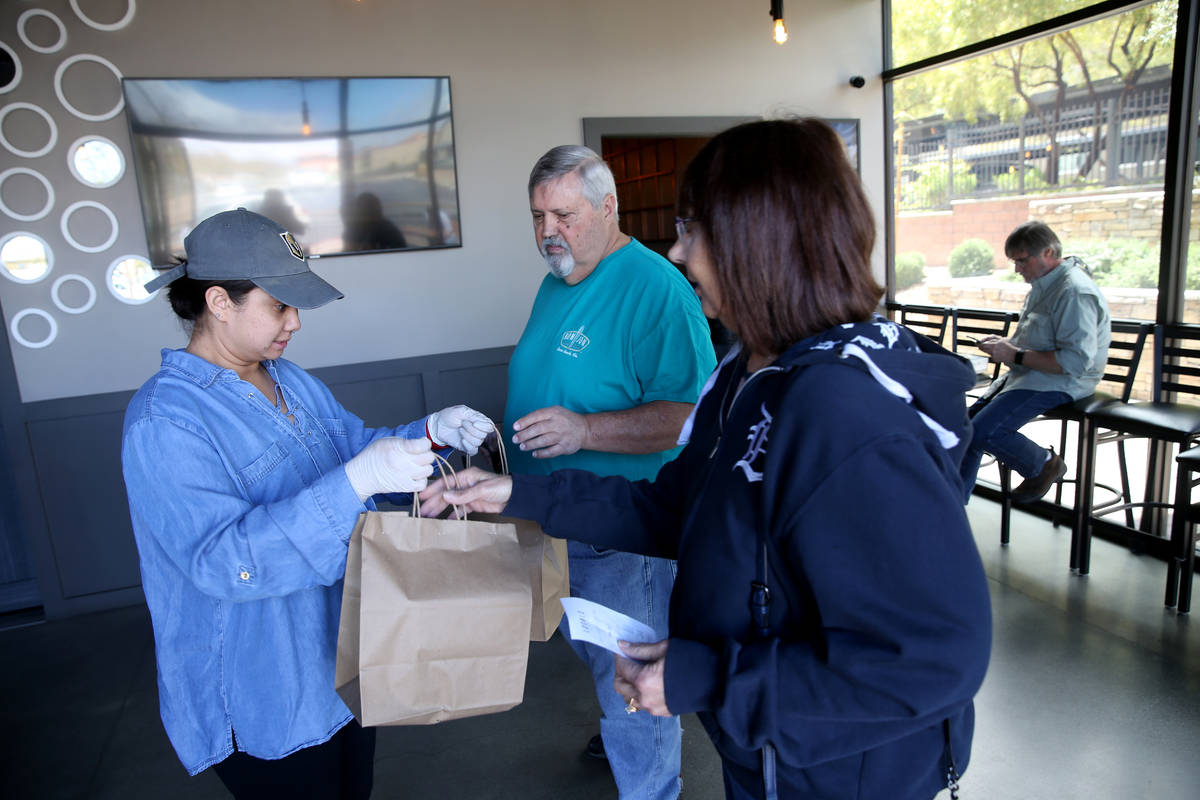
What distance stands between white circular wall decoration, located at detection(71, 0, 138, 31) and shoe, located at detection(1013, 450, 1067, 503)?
181 inches

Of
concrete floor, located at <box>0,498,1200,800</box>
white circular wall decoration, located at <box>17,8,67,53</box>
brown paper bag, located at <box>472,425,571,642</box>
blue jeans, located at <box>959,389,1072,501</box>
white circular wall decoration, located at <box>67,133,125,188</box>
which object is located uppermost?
white circular wall decoration, located at <box>17,8,67,53</box>

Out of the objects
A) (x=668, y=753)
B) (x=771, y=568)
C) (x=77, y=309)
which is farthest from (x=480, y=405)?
(x=771, y=568)

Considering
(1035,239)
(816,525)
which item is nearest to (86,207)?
(816,525)

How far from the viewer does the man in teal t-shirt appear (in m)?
1.77

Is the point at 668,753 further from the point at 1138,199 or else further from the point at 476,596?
the point at 1138,199

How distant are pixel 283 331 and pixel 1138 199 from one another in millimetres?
3698

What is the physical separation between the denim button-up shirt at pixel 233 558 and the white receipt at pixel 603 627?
0.44 metres

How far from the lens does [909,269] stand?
15.5 ft

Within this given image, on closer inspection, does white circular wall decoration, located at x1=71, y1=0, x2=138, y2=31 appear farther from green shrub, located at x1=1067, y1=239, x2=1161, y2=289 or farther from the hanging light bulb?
green shrub, located at x1=1067, y1=239, x2=1161, y2=289

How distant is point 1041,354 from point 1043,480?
61 centimetres

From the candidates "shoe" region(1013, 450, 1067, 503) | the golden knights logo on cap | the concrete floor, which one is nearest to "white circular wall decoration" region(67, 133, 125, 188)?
the concrete floor

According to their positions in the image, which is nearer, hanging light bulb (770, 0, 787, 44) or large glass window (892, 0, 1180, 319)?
hanging light bulb (770, 0, 787, 44)

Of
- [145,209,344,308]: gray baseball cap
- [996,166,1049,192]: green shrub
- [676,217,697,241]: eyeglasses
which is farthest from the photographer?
[996,166,1049,192]: green shrub

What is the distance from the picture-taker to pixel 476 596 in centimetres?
122
